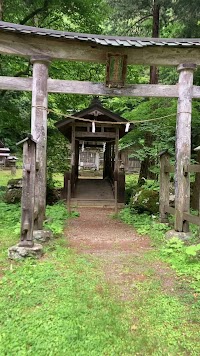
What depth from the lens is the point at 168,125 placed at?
10.4 meters

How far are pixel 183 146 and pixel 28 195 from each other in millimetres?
3534

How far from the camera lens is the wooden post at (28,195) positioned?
16.9ft

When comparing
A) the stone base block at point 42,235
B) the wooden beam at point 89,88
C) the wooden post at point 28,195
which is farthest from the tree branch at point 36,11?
the stone base block at point 42,235

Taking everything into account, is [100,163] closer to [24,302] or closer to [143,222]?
[143,222]

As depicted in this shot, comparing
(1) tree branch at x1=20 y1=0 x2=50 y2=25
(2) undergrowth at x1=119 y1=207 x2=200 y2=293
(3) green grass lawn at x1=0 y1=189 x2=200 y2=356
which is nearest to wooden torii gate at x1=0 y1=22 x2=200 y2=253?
(2) undergrowth at x1=119 y1=207 x2=200 y2=293

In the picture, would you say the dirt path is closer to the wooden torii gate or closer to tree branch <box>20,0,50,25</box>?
the wooden torii gate

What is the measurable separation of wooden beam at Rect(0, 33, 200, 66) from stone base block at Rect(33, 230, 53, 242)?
3.83 meters

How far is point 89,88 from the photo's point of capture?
6680 mm

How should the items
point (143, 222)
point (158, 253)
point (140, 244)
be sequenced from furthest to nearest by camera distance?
point (143, 222) → point (140, 244) → point (158, 253)

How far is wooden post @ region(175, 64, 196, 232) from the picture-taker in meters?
6.38

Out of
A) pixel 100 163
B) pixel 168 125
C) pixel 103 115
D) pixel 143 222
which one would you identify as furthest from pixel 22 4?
pixel 100 163

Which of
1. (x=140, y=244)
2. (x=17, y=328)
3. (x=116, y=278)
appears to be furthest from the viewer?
(x=140, y=244)

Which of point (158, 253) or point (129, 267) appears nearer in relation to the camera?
point (129, 267)

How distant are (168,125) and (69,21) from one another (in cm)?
630
